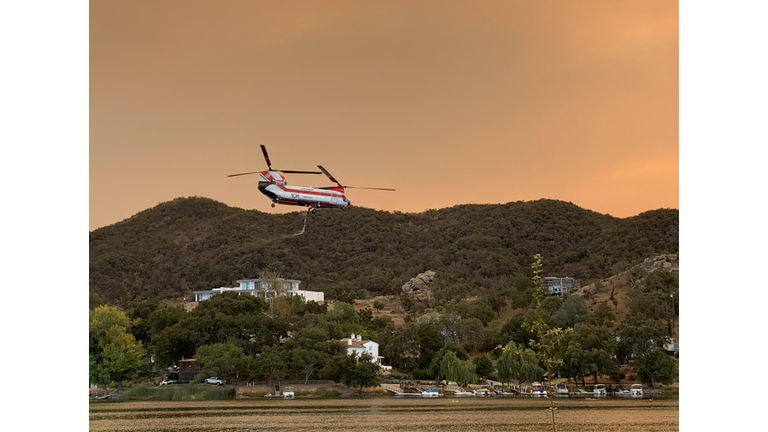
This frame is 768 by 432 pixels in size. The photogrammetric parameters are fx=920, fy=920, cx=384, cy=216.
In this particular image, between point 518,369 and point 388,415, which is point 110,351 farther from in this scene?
point 518,369

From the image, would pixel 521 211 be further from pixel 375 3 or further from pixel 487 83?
pixel 375 3

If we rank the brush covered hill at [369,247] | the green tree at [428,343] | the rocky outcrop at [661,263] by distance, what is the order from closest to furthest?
the green tree at [428,343] → the rocky outcrop at [661,263] → the brush covered hill at [369,247]

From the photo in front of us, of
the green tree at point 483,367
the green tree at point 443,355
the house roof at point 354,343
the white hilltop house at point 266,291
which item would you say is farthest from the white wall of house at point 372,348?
the white hilltop house at point 266,291

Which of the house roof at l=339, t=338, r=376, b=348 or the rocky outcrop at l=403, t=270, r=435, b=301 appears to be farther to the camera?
the rocky outcrop at l=403, t=270, r=435, b=301

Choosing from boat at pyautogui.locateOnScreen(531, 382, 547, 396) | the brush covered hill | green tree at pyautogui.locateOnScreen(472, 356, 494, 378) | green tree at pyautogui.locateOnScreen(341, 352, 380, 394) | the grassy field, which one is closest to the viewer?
the grassy field

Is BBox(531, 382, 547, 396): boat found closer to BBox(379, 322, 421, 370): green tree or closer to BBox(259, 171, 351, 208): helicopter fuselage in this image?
BBox(379, 322, 421, 370): green tree

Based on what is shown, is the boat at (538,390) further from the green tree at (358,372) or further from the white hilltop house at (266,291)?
the white hilltop house at (266,291)

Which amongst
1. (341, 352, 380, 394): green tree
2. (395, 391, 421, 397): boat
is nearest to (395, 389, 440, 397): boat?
(395, 391, 421, 397): boat
